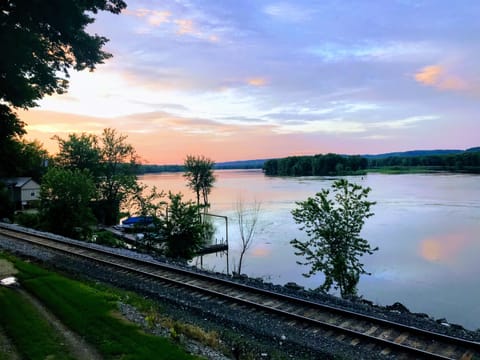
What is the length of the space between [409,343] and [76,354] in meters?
6.76

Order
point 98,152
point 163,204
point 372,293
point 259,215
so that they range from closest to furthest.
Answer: point 372,293 < point 163,204 < point 259,215 < point 98,152

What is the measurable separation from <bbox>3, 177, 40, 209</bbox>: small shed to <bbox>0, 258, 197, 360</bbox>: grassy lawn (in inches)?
1822

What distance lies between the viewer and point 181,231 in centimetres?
1947

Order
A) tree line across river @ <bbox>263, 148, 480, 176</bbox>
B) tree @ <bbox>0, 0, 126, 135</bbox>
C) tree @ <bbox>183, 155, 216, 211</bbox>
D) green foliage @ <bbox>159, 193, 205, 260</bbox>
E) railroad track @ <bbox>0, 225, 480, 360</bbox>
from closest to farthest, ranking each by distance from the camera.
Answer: railroad track @ <bbox>0, 225, 480, 360</bbox>, tree @ <bbox>0, 0, 126, 135</bbox>, green foliage @ <bbox>159, 193, 205, 260</bbox>, tree @ <bbox>183, 155, 216, 211</bbox>, tree line across river @ <bbox>263, 148, 480, 176</bbox>

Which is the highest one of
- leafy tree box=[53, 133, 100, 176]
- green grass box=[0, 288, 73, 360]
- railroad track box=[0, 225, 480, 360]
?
leafy tree box=[53, 133, 100, 176]

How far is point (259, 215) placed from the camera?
43219 mm

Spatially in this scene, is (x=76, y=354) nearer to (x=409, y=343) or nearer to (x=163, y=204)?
(x=409, y=343)

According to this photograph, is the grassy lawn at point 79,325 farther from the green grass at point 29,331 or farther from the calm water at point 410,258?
the calm water at point 410,258

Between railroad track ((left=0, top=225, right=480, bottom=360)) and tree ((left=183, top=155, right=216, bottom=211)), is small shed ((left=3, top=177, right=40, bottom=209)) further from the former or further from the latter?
railroad track ((left=0, top=225, right=480, bottom=360))

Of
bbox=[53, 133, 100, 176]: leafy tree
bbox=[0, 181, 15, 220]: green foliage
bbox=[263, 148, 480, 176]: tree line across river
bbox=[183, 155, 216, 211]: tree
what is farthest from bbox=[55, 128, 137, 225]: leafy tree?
bbox=[263, 148, 480, 176]: tree line across river

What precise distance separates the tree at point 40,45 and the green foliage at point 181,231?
28.5ft

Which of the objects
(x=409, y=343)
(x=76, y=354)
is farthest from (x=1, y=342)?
(x=409, y=343)

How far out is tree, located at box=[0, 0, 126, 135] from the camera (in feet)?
33.6

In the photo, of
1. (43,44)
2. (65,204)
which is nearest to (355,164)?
(65,204)
